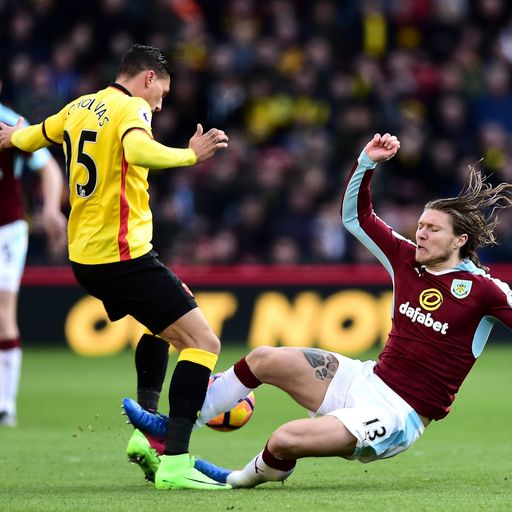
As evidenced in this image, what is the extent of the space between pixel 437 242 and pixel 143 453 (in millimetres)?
1730

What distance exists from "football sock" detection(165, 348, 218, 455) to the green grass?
0.89 feet

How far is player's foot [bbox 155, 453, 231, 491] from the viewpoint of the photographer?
6.01 metres

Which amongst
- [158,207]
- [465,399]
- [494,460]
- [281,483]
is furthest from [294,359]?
[158,207]

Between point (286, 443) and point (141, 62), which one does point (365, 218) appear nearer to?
point (286, 443)

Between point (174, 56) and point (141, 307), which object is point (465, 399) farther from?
point (174, 56)

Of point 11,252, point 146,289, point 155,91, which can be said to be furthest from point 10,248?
point 146,289

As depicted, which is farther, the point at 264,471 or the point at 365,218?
the point at 365,218

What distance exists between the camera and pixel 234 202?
51.2 ft

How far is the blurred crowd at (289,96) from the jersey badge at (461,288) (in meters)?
9.06

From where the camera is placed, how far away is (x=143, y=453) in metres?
6.24

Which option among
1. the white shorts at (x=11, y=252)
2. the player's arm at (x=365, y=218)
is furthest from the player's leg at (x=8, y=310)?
the player's arm at (x=365, y=218)

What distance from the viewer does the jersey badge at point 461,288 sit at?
19.6 feet

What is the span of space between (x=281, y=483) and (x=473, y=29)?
496 inches

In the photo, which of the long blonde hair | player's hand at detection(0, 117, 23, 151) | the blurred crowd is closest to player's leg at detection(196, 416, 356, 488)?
the long blonde hair
